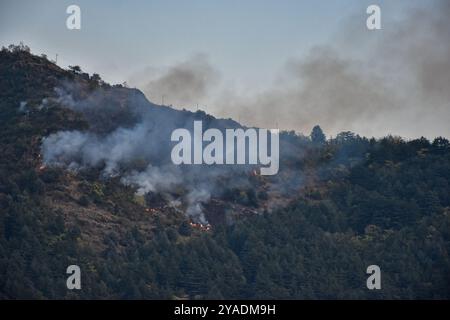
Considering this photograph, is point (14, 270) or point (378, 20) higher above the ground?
point (378, 20)
